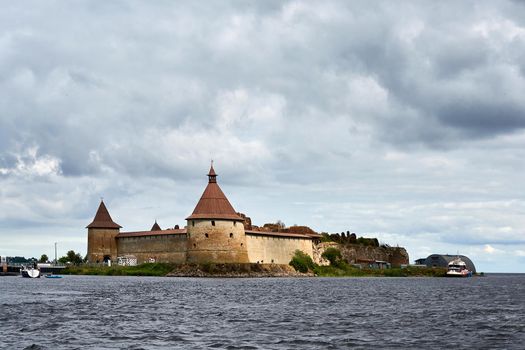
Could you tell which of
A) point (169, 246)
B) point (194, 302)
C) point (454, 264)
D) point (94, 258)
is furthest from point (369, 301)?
point (454, 264)

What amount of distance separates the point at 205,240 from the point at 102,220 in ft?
60.7

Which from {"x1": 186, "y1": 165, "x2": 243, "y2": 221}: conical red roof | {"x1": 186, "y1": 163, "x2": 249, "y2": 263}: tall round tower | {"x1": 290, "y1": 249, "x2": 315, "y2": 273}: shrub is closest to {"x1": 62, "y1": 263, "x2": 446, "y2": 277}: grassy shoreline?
{"x1": 290, "y1": 249, "x2": 315, "y2": 273}: shrub

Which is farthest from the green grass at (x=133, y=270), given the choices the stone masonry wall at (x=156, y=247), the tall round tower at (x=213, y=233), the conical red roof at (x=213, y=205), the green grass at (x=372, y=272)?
the green grass at (x=372, y=272)

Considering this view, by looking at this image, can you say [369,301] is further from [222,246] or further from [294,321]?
[222,246]

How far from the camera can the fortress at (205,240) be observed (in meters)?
84.7

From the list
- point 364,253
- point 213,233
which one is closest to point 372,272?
point 364,253

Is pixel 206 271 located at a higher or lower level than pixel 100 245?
lower

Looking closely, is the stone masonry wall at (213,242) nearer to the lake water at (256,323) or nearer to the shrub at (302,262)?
the shrub at (302,262)

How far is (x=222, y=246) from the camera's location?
84.6 metres

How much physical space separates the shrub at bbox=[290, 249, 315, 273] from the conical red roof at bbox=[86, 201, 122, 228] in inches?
847

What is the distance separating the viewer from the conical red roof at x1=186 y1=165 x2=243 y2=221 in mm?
84812

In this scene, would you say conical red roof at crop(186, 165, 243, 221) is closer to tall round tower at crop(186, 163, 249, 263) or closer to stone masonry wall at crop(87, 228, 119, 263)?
tall round tower at crop(186, 163, 249, 263)

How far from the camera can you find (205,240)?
278 feet

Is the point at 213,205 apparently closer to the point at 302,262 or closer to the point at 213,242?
the point at 213,242
